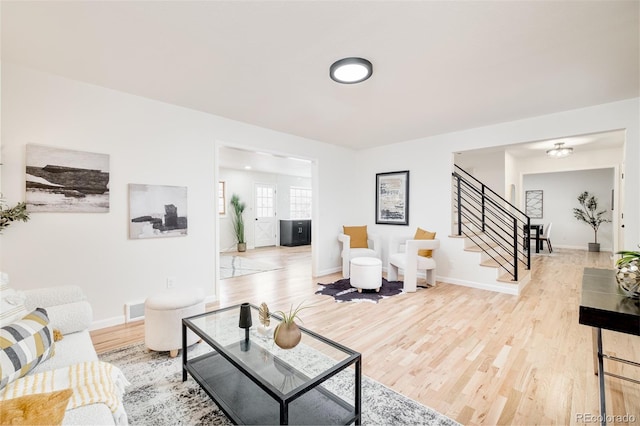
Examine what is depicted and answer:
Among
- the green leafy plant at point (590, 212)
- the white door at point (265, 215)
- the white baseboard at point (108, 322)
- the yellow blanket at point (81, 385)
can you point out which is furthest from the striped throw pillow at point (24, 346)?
the green leafy plant at point (590, 212)

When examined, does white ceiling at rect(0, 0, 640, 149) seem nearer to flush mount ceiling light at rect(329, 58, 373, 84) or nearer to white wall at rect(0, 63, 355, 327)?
flush mount ceiling light at rect(329, 58, 373, 84)

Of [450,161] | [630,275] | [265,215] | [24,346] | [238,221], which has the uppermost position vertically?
[450,161]

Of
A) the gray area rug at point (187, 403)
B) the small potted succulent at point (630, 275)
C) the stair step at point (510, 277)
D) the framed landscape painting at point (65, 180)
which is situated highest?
the framed landscape painting at point (65, 180)

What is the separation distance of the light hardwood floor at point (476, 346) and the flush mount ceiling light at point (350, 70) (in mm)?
2426

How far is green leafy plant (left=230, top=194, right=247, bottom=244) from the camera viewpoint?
8059 millimetres

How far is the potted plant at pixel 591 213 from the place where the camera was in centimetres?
778

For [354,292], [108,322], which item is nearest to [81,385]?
[108,322]

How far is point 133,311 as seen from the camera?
118 inches

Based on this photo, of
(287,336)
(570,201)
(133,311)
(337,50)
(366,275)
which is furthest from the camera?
(570,201)

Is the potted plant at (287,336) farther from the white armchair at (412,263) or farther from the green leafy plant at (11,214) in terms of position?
the white armchair at (412,263)

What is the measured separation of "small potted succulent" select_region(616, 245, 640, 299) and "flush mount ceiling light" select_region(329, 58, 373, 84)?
215cm

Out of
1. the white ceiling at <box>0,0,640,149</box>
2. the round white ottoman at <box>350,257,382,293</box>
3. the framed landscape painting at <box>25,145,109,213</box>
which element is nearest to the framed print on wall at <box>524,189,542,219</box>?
the white ceiling at <box>0,0,640,149</box>

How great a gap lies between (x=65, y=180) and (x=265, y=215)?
6445 mm

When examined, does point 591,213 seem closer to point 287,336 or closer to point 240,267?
point 240,267
